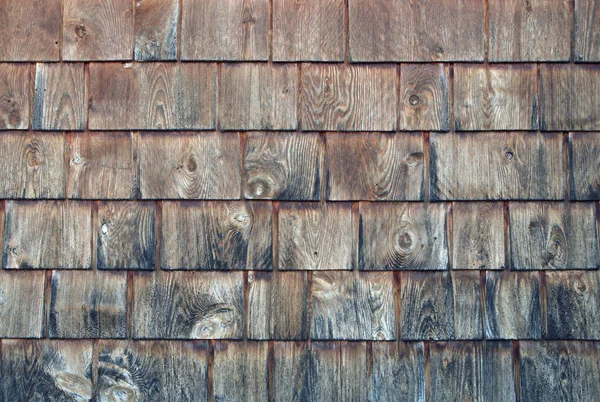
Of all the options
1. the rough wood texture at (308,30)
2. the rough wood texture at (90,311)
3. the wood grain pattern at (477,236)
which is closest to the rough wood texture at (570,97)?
the wood grain pattern at (477,236)

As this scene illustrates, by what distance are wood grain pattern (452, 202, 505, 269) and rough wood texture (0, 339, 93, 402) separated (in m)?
1.41

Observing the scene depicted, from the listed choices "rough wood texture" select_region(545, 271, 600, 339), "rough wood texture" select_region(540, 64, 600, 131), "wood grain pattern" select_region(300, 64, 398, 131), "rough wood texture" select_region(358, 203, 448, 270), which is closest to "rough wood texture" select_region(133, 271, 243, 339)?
"rough wood texture" select_region(358, 203, 448, 270)

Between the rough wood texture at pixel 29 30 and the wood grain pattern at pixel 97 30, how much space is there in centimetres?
4

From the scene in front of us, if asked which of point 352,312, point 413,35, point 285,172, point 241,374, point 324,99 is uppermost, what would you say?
point 413,35

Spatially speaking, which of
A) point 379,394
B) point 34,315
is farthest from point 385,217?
point 34,315

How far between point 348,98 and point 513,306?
0.98 meters

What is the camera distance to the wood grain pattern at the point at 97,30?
232 centimetres

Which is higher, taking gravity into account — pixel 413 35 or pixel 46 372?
pixel 413 35

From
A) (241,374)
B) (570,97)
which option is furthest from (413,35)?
(241,374)

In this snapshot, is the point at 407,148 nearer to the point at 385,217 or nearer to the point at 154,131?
the point at 385,217

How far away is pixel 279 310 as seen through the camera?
226 centimetres

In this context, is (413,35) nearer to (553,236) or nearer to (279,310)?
(553,236)

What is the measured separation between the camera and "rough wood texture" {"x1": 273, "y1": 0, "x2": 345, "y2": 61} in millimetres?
2307

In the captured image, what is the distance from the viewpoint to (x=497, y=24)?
2314 mm
